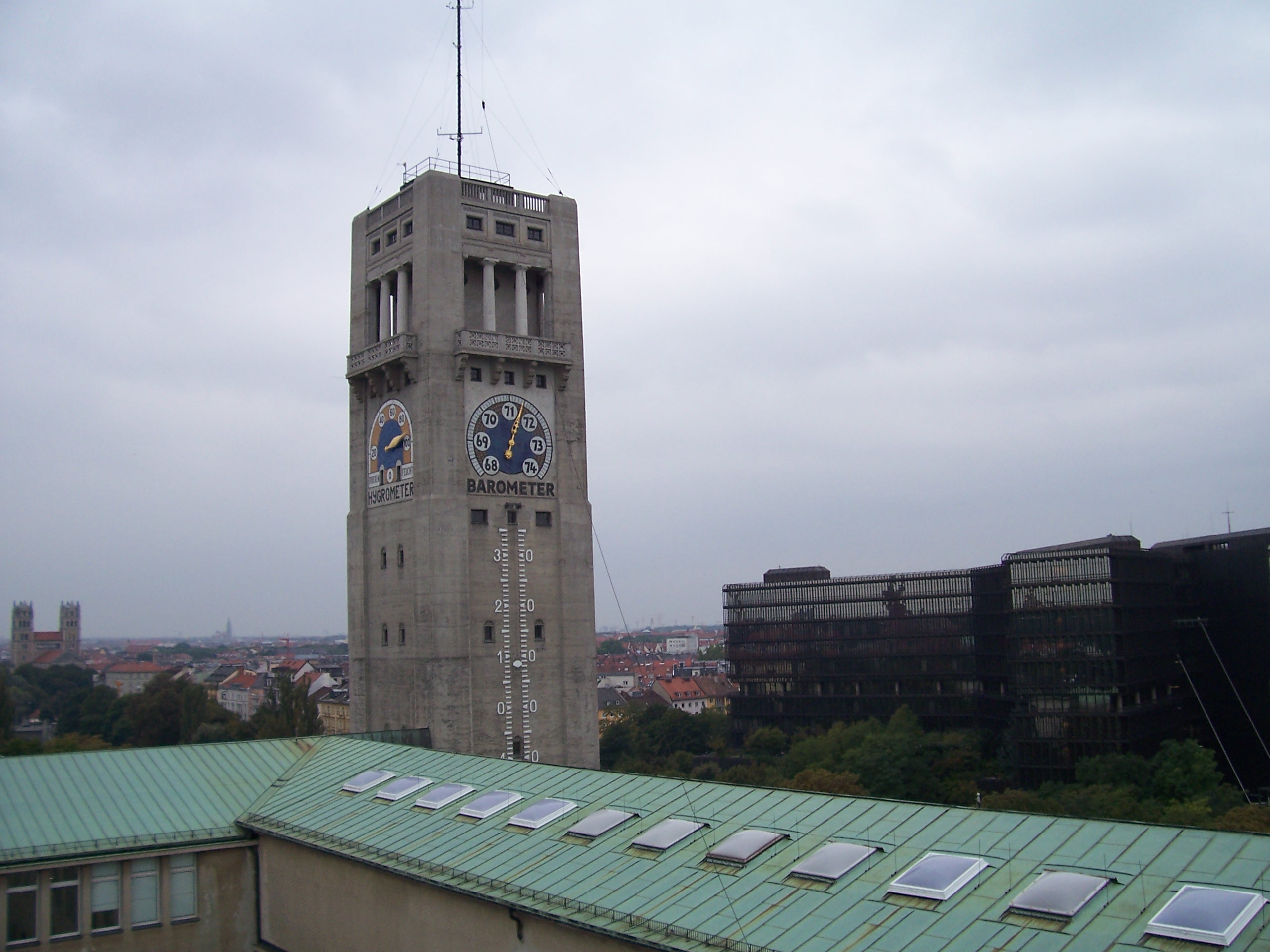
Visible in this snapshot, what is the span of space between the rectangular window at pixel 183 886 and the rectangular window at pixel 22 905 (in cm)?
329

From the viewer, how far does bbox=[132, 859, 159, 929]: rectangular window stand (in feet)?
99.7

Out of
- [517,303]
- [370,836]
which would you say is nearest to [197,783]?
[370,836]

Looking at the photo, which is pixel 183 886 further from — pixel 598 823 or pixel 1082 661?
pixel 1082 661

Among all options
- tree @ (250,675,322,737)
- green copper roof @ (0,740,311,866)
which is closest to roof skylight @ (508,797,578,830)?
green copper roof @ (0,740,311,866)

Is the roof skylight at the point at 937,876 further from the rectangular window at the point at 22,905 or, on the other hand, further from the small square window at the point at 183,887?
the rectangular window at the point at 22,905

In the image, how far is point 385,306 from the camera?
5647 centimetres

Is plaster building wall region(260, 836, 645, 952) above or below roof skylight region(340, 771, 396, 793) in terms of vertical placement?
below

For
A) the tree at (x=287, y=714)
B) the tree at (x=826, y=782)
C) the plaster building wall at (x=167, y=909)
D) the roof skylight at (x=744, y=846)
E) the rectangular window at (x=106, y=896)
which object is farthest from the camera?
the tree at (x=287, y=714)

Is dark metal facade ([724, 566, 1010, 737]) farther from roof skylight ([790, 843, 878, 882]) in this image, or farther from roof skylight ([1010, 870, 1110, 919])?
roof skylight ([1010, 870, 1110, 919])

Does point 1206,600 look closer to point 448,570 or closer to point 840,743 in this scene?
point 840,743

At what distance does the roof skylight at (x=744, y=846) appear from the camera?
2119cm

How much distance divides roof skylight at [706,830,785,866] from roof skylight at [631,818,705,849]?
1115mm

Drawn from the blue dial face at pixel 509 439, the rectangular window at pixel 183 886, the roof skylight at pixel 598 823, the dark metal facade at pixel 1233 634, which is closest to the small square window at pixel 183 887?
the rectangular window at pixel 183 886

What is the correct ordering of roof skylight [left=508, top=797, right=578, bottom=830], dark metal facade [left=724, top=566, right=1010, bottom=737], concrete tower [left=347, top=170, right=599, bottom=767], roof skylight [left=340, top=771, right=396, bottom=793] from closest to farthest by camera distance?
roof skylight [left=508, top=797, right=578, bottom=830], roof skylight [left=340, top=771, right=396, bottom=793], concrete tower [left=347, top=170, right=599, bottom=767], dark metal facade [left=724, top=566, right=1010, bottom=737]
